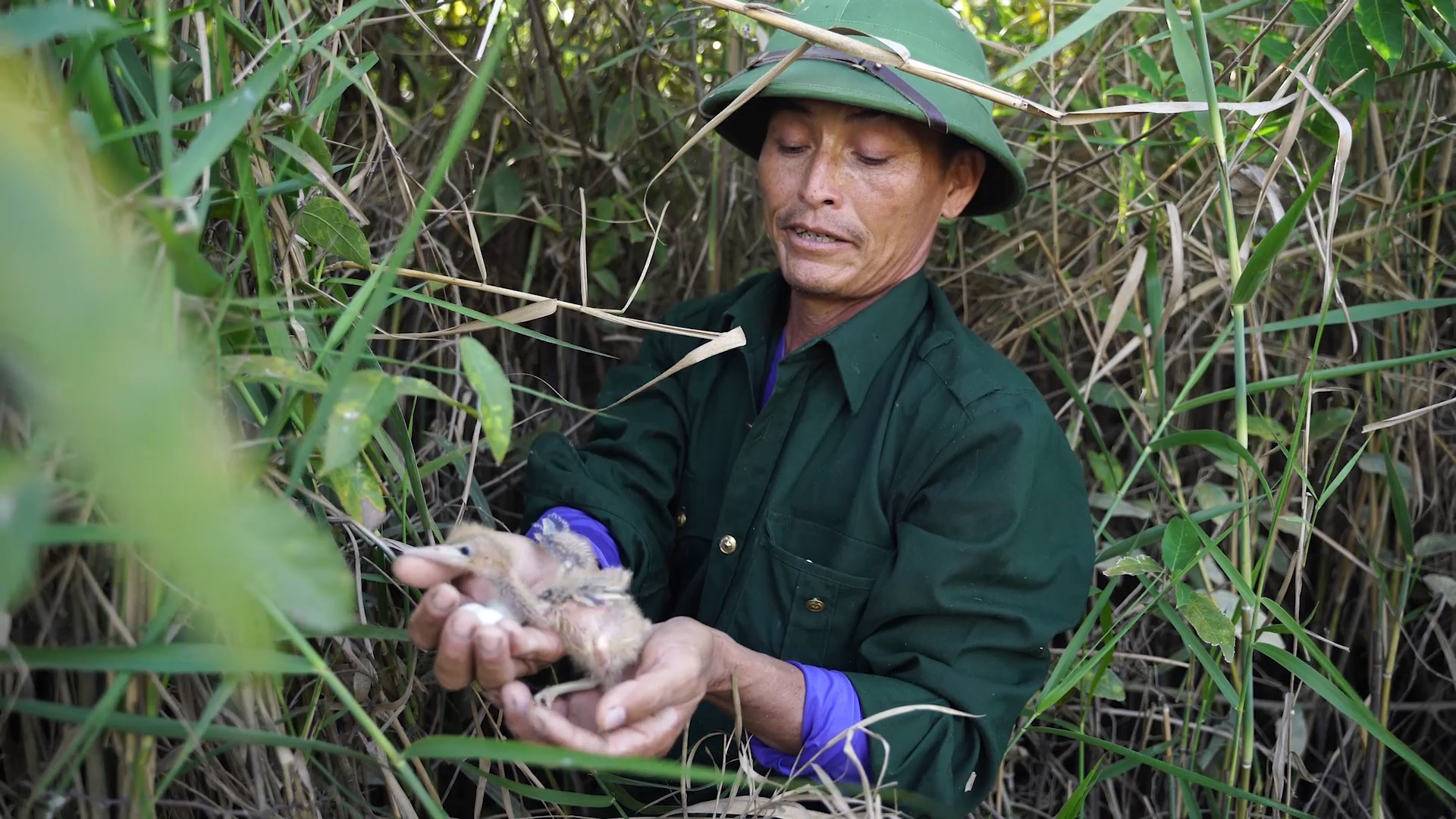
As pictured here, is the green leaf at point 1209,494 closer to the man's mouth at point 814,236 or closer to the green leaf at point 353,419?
the man's mouth at point 814,236

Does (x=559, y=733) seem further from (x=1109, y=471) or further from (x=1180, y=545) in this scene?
(x=1109, y=471)

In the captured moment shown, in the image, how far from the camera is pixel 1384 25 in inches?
71.9

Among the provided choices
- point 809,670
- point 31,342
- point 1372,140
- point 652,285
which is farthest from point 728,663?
point 1372,140

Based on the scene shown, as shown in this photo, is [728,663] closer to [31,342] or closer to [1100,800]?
[31,342]

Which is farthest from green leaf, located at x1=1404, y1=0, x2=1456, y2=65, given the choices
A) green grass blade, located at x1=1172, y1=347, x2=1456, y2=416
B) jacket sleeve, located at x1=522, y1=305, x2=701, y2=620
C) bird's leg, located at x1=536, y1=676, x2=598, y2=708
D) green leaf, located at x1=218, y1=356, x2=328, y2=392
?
green leaf, located at x1=218, y1=356, x2=328, y2=392

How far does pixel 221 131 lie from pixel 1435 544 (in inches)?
87.4

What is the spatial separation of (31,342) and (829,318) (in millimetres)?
1494

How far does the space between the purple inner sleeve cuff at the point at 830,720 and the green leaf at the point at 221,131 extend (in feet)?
3.36

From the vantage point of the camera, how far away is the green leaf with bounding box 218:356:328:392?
1.11 meters

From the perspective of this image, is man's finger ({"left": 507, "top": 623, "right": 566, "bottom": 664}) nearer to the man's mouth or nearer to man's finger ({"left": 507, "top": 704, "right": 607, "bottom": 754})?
man's finger ({"left": 507, "top": 704, "right": 607, "bottom": 754})

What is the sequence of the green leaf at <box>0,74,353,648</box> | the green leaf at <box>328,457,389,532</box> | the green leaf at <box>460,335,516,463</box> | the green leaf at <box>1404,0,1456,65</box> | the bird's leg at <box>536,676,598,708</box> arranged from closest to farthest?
1. the green leaf at <box>0,74,353,648</box>
2. the green leaf at <box>460,335,516,463</box>
3. the green leaf at <box>328,457,389,532</box>
4. the bird's leg at <box>536,676,598,708</box>
5. the green leaf at <box>1404,0,1456,65</box>

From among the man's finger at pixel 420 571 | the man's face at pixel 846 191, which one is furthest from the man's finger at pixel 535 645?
the man's face at pixel 846 191

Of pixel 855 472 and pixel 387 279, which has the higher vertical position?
pixel 387 279

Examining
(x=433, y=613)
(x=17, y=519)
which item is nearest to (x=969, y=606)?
(x=433, y=613)
